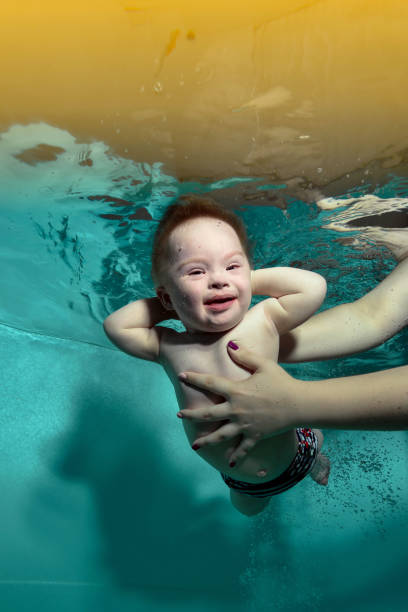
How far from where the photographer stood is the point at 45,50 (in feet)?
4.59

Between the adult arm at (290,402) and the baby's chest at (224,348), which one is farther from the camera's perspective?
the baby's chest at (224,348)

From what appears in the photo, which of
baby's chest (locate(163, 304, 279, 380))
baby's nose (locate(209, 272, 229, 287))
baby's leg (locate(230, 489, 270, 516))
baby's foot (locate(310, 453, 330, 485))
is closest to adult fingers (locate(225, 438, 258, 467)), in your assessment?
baby's chest (locate(163, 304, 279, 380))

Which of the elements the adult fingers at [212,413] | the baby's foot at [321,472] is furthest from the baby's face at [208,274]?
the baby's foot at [321,472]

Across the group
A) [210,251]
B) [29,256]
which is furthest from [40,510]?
[210,251]

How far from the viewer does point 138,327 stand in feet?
6.10

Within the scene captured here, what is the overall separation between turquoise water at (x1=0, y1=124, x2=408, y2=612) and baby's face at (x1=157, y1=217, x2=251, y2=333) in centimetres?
66

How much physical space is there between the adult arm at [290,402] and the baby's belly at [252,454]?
10 centimetres

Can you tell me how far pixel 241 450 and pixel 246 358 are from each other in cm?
36

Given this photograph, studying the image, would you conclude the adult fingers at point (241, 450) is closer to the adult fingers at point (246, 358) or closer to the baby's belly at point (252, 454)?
the baby's belly at point (252, 454)

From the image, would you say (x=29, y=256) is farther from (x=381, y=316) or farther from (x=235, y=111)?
(x=381, y=316)

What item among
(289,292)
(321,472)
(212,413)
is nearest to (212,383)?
(212,413)

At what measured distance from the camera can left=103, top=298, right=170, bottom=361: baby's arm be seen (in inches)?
71.6

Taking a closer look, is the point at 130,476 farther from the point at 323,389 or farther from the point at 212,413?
the point at 323,389

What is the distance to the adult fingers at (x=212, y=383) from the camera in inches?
63.0
